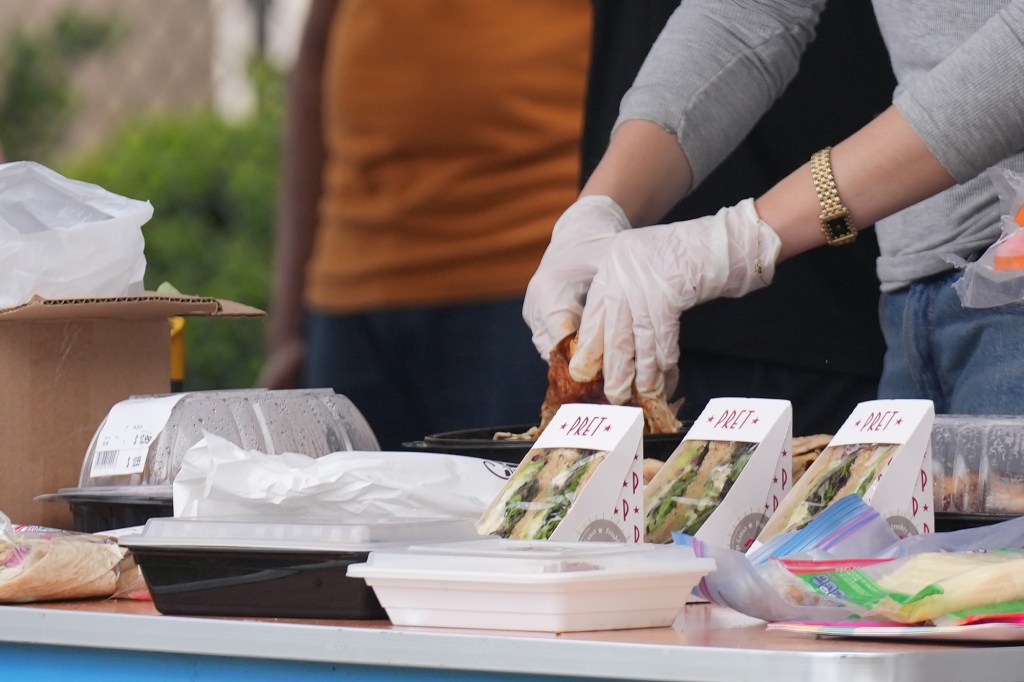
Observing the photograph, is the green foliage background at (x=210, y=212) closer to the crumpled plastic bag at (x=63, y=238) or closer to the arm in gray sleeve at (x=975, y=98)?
the crumpled plastic bag at (x=63, y=238)

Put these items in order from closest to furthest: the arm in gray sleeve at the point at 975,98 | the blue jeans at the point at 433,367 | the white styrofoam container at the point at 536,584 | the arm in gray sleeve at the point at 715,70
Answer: the white styrofoam container at the point at 536,584, the arm in gray sleeve at the point at 975,98, the arm in gray sleeve at the point at 715,70, the blue jeans at the point at 433,367

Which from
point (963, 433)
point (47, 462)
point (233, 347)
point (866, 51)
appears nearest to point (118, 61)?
point (233, 347)

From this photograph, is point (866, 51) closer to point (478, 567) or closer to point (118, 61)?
point (478, 567)

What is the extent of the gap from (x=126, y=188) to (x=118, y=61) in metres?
0.77

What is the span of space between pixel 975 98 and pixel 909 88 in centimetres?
10

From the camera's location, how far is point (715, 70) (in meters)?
→ 1.79

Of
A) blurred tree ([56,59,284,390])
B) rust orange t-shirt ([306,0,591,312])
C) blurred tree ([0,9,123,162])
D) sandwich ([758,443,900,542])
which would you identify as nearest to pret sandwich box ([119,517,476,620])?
sandwich ([758,443,900,542])

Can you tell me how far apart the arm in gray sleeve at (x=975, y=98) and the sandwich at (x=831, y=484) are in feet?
1.55

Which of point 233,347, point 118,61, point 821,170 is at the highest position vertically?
point 118,61

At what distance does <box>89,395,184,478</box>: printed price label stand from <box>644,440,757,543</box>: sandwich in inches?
18.2

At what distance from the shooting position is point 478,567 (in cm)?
83

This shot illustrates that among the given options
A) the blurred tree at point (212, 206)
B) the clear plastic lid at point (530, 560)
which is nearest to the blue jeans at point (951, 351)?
the clear plastic lid at point (530, 560)

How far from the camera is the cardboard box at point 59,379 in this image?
1389 millimetres

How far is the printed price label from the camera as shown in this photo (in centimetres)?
126
